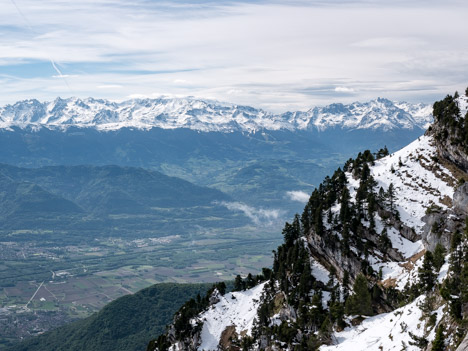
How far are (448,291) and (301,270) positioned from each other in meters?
57.6

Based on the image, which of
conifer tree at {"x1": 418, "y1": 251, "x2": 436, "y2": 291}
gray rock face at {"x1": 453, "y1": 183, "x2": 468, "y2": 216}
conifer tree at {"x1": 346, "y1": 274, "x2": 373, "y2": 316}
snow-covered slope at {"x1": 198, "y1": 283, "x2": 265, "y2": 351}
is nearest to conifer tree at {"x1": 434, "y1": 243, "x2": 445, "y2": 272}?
conifer tree at {"x1": 418, "y1": 251, "x2": 436, "y2": 291}

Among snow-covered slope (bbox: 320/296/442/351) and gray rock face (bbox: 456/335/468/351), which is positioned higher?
gray rock face (bbox: 456/335/468/351)

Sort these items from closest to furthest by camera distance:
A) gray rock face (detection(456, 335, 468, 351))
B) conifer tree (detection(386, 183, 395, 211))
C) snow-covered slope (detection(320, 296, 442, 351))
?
gray rock face (detection(456, 335, 468, 351)) → snow-covered slope (detection(320, 296, 442, 351)) → conifer tree (detection(386, 183, 395, 211))

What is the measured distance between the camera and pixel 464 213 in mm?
99375

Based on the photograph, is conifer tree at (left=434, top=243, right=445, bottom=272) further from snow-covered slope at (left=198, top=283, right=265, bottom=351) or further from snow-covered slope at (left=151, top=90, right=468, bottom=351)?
snow-covered slope at (left=198, top=283, right=265, bottom=351)

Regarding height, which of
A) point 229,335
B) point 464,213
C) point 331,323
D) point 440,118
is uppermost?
point 440,118

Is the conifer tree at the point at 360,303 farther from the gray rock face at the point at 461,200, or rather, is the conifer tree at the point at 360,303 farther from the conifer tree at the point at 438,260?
the gray rock face at the point at 461,200

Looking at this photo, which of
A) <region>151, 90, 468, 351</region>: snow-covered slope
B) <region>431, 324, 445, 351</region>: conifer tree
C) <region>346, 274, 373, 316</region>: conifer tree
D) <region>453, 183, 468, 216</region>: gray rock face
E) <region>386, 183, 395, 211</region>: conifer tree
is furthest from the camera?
<region>386, 183, 395, 211</region>: conifer tree

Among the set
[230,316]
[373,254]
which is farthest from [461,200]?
[230,316]

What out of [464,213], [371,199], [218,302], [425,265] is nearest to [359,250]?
[371,199]

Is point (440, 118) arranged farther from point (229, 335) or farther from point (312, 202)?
point (229, 335)

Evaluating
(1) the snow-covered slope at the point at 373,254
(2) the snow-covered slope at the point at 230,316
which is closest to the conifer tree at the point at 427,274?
(1) the snow-covered slope at the point at 373,254

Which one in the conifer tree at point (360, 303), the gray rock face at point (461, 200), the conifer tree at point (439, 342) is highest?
the gray rock face at point (461, 200)

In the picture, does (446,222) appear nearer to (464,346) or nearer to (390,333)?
(390,333)
